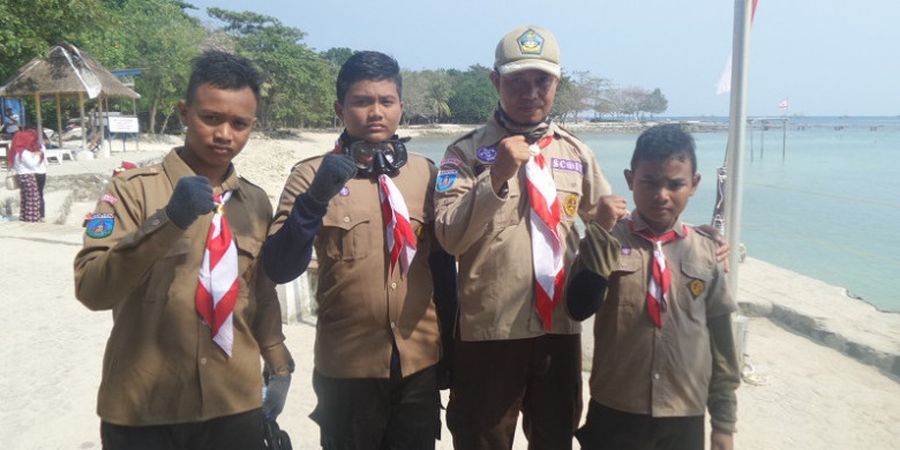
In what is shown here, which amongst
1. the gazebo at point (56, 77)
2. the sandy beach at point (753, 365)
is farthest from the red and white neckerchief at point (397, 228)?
the gazebo at point (56, 77)

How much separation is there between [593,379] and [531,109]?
1027 mm

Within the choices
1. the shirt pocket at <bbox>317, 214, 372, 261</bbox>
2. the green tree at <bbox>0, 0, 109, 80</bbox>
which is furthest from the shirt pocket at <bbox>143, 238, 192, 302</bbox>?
the green tree at <bbox>0, 0, 109, 80</bbox>

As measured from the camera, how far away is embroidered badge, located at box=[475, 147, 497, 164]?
2463 mm

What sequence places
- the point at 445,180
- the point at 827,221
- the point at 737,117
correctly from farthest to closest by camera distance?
the point at 827,221 < the point at 737,117 < the point at 445,180

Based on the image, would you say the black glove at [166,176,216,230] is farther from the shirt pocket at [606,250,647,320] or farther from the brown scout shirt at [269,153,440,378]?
the shirt pocket at [606,250,647,320]

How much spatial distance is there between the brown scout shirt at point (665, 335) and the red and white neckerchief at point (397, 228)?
591 millimetres

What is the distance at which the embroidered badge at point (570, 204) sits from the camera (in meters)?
2.49

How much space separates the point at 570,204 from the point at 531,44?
2.01 ft

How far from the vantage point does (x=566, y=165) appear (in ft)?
8.29

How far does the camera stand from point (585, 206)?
264 cm

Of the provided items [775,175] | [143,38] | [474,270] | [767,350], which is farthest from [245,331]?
[143,38]

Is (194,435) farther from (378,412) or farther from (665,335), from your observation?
(665,335)

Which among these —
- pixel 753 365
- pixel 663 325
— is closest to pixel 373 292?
pixel 663 325

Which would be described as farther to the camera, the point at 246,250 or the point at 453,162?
the point at 453,162
